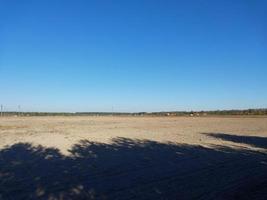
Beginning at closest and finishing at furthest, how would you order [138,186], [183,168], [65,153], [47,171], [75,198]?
[75,198] → [138,186] → [47,171] → [183,168] → [65,153]

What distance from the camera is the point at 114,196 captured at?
24.9 feet

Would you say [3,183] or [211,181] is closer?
[3,183]

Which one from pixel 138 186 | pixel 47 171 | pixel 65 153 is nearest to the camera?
pixel 138 186

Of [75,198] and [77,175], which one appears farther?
[77,175]

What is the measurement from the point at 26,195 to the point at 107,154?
7.02 meters

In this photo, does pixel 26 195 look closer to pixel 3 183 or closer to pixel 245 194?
pixel 3 183

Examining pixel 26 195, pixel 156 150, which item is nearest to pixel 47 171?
pixel 26 195

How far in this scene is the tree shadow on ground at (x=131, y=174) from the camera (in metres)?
7.86

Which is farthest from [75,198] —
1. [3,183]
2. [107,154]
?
[107,154]

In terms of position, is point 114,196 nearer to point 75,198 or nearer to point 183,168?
point 75,198

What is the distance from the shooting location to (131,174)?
10.1m

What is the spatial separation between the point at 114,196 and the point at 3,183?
2.81m

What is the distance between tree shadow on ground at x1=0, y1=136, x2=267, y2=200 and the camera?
7.86 metres

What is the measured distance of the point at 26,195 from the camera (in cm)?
755
